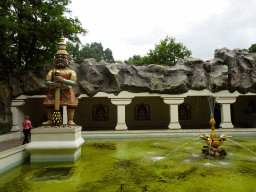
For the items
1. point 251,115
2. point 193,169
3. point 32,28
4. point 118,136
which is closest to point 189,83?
point 118,136

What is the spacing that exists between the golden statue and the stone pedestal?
35cm

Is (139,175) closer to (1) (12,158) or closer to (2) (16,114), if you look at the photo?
(1) (12,158)

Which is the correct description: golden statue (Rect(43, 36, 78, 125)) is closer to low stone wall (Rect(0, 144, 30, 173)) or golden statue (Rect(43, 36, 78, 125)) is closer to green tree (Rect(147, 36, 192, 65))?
low stone wall (Rect(0, 144, 30, 173))

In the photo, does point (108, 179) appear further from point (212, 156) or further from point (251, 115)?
point (251, 115)

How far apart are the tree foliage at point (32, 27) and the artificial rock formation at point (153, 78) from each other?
224 centimetres

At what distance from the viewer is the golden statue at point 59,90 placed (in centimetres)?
557

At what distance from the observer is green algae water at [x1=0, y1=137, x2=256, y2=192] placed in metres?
3.38

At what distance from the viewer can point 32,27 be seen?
11.3 metres


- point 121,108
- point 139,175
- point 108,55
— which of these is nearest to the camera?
point 139,175

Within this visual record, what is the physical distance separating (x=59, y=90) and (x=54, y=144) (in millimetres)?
1562

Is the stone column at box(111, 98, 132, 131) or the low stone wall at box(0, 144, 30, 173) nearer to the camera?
the low stone wall at box(0, 144, 30, 173)

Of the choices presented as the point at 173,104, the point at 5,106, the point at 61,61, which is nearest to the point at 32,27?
the point at 5,106

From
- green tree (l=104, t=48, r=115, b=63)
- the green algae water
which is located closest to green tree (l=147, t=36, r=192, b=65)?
green tree (l=104, t=48, r=115, b=63)

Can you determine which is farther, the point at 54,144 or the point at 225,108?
the point at 225,108
